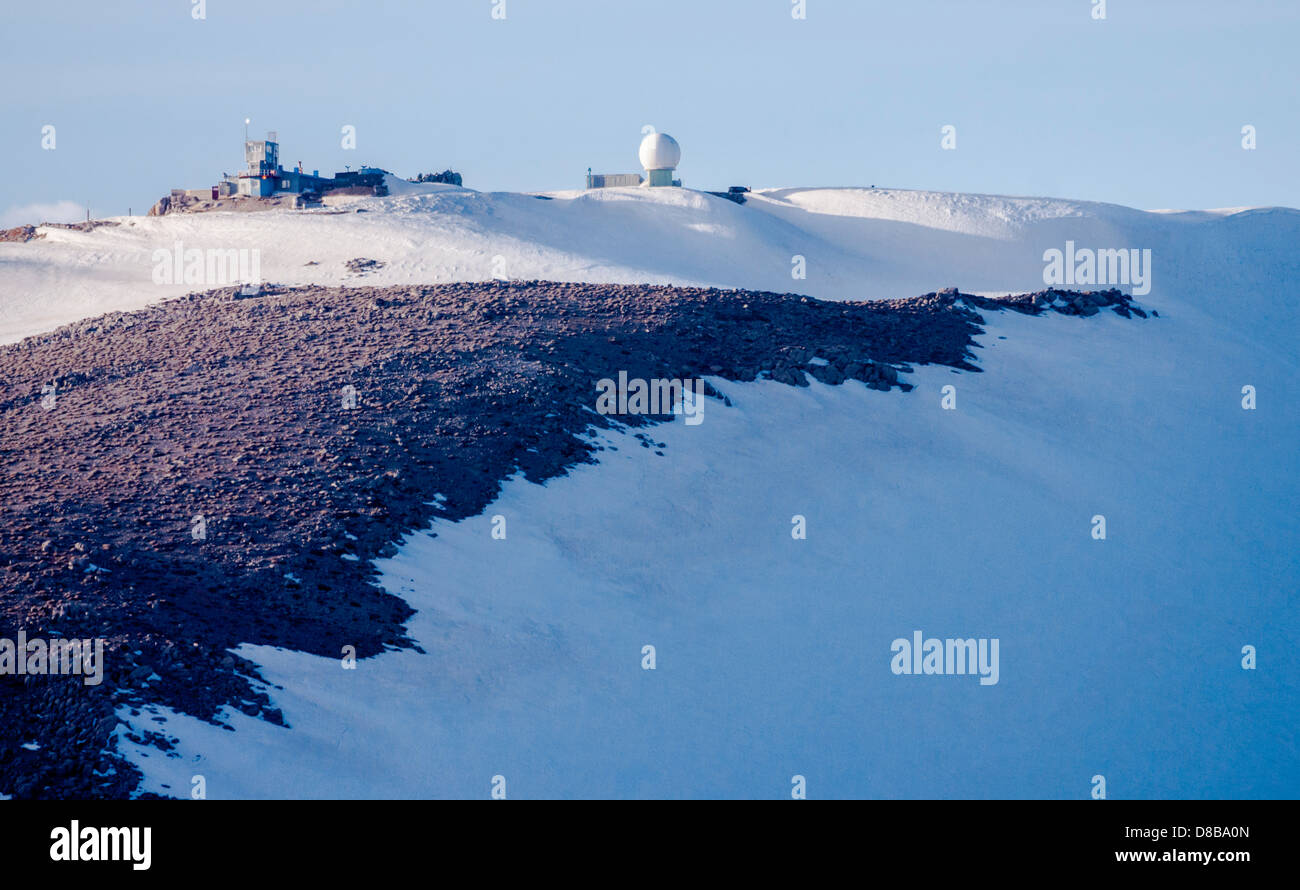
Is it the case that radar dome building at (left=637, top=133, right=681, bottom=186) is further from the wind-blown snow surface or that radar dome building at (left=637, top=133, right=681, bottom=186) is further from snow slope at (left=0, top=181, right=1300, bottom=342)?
the wind-blown snow surface

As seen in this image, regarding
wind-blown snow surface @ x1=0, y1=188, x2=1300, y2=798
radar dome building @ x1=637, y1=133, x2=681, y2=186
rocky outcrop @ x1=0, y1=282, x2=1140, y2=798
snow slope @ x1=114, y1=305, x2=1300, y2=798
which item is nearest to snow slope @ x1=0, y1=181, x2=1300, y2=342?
wind-blown snow surface @ x1=0, y1=188, x2=1300, y2=798

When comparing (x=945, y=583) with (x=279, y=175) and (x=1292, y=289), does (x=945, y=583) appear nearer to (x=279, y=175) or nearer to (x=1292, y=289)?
(x=1292, y=289)

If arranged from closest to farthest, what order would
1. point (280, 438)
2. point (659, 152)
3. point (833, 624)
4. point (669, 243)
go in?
point (833, 624) → point (280, 438) → point (669, 243) → point (659, 152)

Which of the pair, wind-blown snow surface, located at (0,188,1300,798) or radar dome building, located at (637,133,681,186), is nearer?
wind-blown snow surface, located at (0,188,1300,798)

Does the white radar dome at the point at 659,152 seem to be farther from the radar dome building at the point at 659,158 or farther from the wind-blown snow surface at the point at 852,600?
the wind-blown snow surface at the point at 852,600

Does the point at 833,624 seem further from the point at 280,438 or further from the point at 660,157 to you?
the point at 660,157

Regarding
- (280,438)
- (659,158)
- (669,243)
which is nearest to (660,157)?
(659,158)

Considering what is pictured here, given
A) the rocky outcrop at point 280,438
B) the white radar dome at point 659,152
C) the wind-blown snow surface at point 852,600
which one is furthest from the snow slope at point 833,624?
the white radar dome at point 659,152
